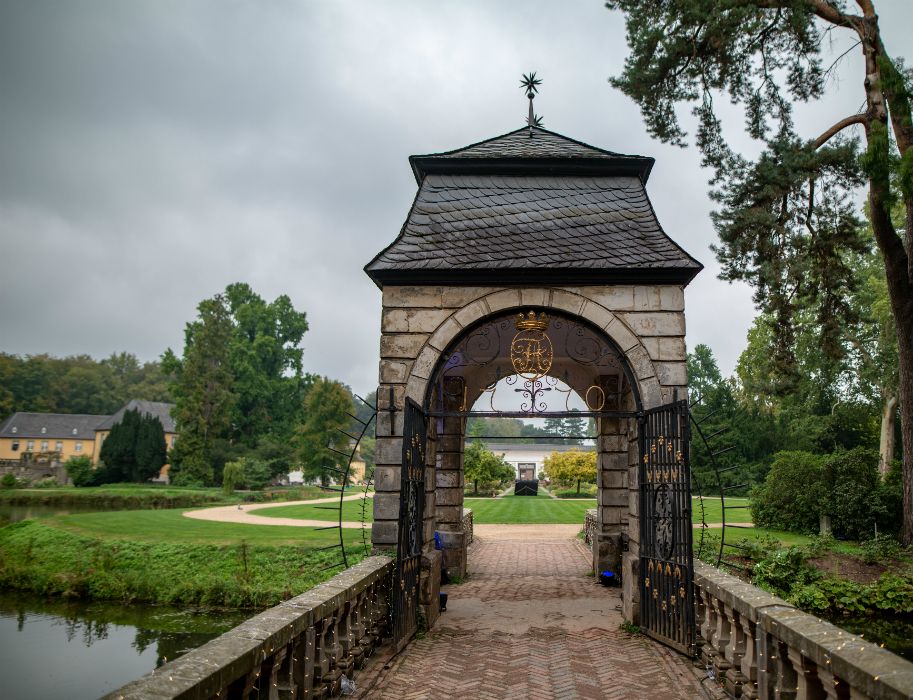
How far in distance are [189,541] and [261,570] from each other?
3.36 m

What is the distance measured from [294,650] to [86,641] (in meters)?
8.20

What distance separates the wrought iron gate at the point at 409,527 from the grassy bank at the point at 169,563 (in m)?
6.01

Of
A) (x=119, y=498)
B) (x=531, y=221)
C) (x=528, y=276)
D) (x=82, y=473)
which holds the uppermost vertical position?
(x=531, y=221)

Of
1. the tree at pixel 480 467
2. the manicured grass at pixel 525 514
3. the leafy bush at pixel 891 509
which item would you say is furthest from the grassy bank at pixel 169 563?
the tree at pixel 480 467

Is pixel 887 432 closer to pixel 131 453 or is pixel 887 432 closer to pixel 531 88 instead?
pixel 531 88

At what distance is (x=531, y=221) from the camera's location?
25.9 feet

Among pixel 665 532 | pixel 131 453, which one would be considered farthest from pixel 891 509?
pixel 131 453

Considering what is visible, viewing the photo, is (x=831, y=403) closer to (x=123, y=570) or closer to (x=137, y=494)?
(x=123, y=570)

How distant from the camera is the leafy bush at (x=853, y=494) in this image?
1511cm

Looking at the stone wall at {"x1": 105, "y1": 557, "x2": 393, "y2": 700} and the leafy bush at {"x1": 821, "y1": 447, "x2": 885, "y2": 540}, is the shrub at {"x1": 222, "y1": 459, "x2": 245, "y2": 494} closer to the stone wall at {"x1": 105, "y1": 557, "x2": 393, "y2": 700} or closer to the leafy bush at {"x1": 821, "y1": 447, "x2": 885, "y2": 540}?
the leafy bush at {"x1": 821, "y1": 447, "x2": 885, "y2": 540}

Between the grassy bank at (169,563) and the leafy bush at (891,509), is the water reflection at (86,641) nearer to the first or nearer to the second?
the grassy bank at (169,563)

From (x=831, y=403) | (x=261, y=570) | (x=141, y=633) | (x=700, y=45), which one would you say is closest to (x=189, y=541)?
(x=261, y=570)

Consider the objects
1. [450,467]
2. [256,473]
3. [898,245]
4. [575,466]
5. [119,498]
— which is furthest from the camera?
[256,473]

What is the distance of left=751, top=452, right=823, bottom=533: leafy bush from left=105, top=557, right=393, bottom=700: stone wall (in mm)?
14372
